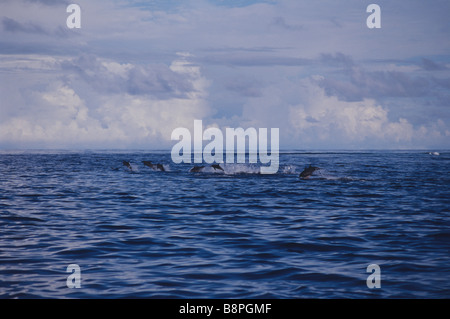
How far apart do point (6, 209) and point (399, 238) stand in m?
16.0

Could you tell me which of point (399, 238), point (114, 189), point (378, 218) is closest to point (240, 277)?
point (399, 238)

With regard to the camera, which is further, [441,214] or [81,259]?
[441,214]

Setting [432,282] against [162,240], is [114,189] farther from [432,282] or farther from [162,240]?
[432,282]

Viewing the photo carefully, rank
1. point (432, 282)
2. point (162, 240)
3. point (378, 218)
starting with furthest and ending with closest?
point (378, 218) → point (162, 240) → point (432, 282)

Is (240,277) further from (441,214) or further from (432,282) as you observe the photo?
(441,214)

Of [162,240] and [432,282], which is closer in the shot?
[432,282]

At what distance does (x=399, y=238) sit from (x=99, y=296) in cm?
905

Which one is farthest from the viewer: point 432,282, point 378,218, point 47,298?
point 378,218

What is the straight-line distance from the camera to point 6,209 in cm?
2014
